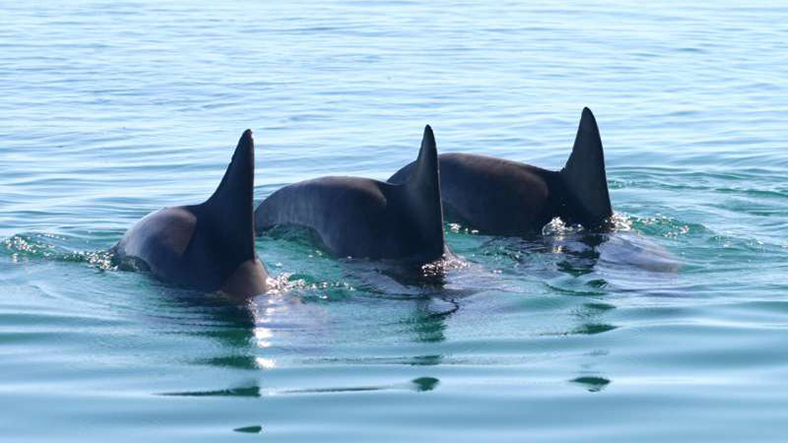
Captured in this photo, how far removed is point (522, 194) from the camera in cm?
1436

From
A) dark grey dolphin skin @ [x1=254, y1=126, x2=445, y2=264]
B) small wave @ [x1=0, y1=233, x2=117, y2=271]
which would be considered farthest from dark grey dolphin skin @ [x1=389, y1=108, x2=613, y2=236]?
small wave @ [x1=0, y1=233, x2=117, y2=271]

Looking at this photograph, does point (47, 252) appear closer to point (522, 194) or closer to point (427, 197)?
point (427, 197)

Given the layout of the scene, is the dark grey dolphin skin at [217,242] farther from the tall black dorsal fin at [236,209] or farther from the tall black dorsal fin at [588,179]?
the tall black dorsal fin at [588,179]

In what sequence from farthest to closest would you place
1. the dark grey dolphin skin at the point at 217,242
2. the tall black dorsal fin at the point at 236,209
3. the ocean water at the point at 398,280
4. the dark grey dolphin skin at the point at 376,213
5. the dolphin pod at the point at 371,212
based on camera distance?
the dark grey dolphin skin at the point at 376,213, the dolphin pod at the point at 371,212, the dark grey dolphin skin at the point at 217,242, the tall black dorsal fin at the point at 236,209, the ocean water at the point at 398,280

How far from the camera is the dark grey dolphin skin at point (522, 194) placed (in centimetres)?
1413

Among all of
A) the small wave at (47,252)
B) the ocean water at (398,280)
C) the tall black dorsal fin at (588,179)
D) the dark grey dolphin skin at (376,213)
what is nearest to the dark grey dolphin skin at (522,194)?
the tall black dorsal fin at (588,179)

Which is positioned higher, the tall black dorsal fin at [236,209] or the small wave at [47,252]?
the tall black dorsal fin at [236,209]

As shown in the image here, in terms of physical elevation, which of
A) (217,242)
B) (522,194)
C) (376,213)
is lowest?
(217,242)

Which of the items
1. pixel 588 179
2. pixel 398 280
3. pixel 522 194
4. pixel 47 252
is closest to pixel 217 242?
pixel 398 280

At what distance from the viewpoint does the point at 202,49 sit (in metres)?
34.6

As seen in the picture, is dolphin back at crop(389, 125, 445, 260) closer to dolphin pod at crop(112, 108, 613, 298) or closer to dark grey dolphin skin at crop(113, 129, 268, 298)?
dolphin pod at crop(112, 108, 613, 298)

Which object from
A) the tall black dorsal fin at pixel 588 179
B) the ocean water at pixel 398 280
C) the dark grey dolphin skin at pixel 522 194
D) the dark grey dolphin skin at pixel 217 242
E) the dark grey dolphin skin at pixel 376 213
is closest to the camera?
the ocean water at pixel 398 280

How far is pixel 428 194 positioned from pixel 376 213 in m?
0.86

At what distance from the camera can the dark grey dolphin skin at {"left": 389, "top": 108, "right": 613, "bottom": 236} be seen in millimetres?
14133
